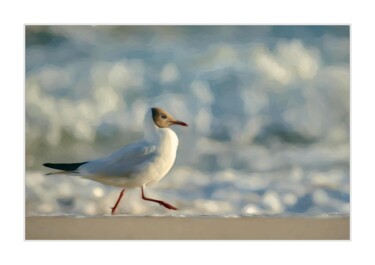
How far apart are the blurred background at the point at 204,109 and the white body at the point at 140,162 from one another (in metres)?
0.04

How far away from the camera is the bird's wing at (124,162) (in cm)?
235

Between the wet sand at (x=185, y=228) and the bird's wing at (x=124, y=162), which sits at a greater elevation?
the bird's wing at (x=124, y=162)

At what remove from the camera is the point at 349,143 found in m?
2.39

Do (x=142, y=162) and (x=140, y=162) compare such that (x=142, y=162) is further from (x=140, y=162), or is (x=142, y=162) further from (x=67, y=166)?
(x=67, y=166)

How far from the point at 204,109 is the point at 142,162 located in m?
0.40

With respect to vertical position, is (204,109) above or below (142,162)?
above

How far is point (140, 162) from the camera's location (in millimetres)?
2352

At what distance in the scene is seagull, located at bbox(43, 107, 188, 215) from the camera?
2352 millimetres

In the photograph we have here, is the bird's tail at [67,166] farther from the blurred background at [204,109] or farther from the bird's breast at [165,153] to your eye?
the bird's breast at [165,153]

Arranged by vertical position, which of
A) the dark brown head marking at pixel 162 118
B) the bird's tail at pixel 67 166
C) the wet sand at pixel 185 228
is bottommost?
the wet sand at pixel 185 228

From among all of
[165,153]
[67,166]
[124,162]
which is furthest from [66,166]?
[165,153]

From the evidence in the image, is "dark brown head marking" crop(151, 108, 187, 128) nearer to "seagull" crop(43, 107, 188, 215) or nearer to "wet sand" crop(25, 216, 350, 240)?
"seagull" crop(43, 107, 188, 215)

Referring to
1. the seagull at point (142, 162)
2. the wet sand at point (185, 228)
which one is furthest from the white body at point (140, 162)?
the wet sand at point (185, 228)

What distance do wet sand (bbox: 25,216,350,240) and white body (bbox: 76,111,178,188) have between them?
0.62 ft
